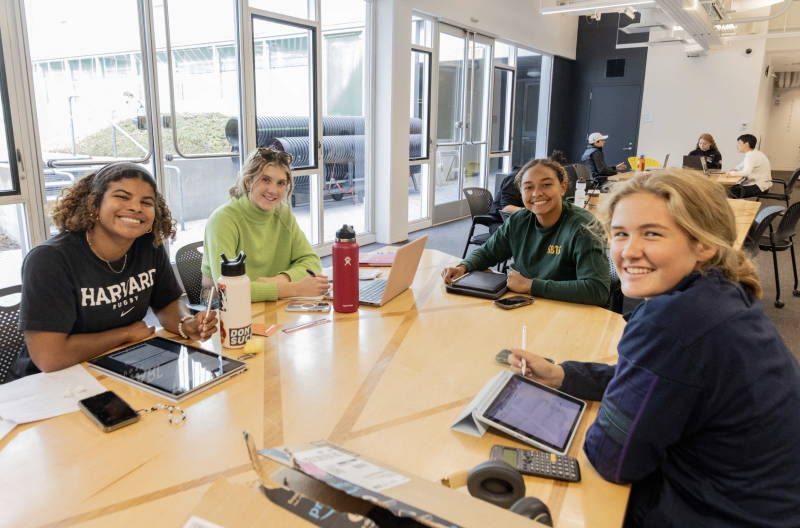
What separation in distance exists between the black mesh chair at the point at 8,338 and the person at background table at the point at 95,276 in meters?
0.03

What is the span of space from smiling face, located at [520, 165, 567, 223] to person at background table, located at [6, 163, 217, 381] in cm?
141

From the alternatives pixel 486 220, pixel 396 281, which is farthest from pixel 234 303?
pixel 486 220

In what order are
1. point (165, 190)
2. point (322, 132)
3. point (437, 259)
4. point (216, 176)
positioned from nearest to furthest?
1. point (437, 259)
2. point (165, 190)
3. point (216, 176)
4. point (322, 132)

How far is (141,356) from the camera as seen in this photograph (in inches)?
58.6

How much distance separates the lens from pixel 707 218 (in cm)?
108

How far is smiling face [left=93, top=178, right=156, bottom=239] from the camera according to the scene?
5.23 feet

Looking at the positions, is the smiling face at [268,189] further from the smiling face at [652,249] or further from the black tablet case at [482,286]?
the smiling face at [652,249]

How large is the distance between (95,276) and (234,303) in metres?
0.44

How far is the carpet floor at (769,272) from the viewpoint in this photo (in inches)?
153

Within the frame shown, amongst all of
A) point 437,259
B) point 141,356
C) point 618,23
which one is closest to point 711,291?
point 141,356

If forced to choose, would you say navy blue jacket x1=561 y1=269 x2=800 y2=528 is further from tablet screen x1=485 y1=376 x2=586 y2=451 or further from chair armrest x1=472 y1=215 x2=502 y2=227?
chair armrest x1=472 y1=215 x2=502 y2=227

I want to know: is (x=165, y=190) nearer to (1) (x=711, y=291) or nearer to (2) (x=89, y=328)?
(2) (x=89, y=328)

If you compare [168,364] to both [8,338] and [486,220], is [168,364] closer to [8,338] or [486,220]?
[8,338]

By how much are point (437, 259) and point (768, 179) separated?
23.4ft
